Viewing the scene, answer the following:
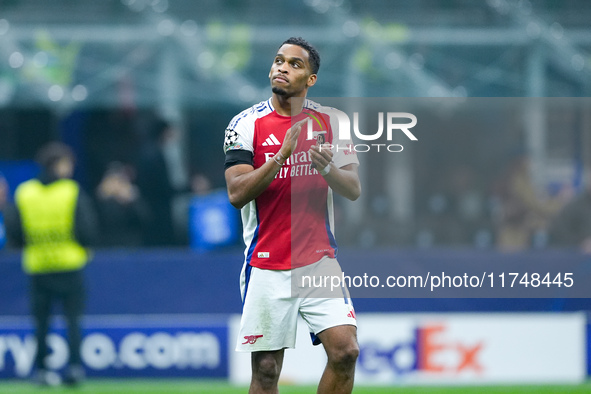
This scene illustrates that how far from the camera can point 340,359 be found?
15.0 feet

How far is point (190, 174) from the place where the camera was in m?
10.9

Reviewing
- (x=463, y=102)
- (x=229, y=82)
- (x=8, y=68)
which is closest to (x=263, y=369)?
(x=463, y=102)

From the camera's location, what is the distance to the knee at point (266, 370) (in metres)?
4.66

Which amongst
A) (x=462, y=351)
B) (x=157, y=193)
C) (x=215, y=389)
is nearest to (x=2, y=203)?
(x=157, y=193)

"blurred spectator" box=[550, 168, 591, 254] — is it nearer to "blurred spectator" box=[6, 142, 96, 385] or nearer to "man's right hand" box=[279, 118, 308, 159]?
"blurred spectator" box=[6, 142, 96, 385]

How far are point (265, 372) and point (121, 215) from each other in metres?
5.47

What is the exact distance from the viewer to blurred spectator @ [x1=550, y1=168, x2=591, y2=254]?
9.19 meters

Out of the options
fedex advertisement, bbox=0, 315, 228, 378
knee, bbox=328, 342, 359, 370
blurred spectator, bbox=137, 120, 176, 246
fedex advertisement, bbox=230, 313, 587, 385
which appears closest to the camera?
knee, bbox=328, 342, 359, 370

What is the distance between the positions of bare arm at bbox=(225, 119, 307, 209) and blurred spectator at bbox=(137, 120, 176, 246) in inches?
205

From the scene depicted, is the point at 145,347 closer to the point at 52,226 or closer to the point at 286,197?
the point at 52,226

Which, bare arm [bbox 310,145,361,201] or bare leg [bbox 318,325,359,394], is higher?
bare arm [bbox 310,145,361,201]

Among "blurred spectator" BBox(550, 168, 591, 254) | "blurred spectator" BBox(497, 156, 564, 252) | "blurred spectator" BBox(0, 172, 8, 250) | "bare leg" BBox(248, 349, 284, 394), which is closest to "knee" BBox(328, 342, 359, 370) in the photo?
"bare leg" BBox(248, 349, 284, 394)

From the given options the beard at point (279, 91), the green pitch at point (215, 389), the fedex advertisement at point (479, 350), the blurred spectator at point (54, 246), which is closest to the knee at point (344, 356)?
the beard at point (279, 91)

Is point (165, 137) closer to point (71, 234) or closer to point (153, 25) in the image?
point (71, 234)
